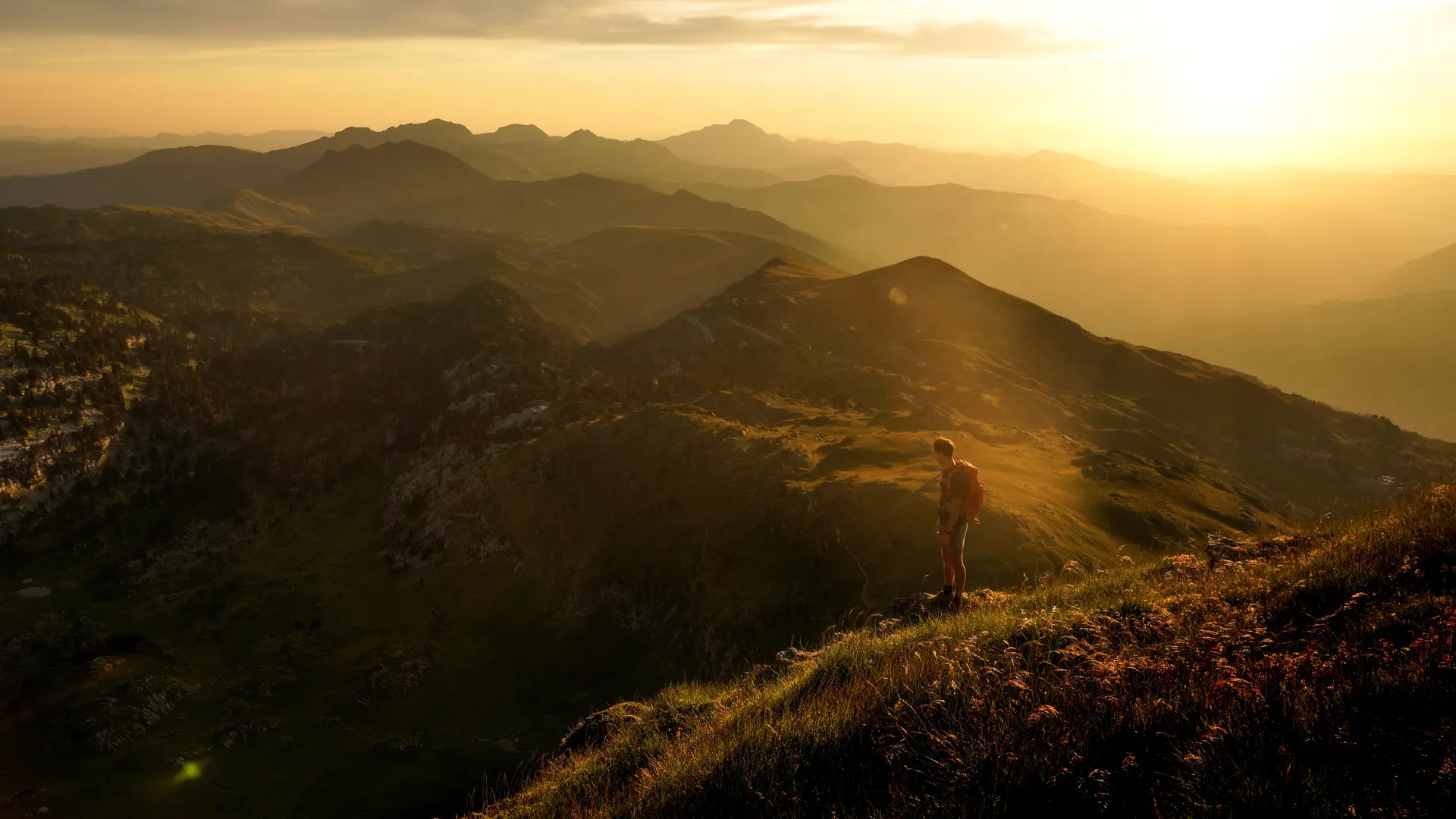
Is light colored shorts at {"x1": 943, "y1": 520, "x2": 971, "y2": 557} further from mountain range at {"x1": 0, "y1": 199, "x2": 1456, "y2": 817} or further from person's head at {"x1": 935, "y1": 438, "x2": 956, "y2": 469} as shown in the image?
mountain range at {"x1": 0, "y1": 199, "x2": 1456, "y2": 817}

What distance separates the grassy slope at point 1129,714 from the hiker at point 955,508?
12.3 ft

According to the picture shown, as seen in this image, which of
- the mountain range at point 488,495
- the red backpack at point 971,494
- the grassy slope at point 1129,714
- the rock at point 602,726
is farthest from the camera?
the mountain range at point 488,495

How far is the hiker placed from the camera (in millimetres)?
13664

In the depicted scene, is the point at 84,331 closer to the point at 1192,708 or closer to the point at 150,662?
the point at 150,662

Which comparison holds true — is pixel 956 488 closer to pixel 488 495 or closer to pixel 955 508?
pixel 955 508

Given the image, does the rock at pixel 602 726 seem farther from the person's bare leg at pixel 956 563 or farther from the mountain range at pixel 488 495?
the person's bare leg at pixel 956 563

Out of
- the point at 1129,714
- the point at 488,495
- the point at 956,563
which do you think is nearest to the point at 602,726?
the point at 956,563

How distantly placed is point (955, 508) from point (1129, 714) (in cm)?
837

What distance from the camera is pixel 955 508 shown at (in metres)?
13.7

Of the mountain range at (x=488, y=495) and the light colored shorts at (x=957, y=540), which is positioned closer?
the light colored shorts at (x=957, y=540)

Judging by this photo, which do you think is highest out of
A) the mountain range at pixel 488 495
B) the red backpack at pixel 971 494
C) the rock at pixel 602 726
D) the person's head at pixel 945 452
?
the person's head at pixel 945 452

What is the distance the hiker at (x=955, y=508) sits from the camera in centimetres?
1366

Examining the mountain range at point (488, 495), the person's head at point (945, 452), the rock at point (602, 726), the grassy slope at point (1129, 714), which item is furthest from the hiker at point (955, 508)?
the rock at point (602, 726)

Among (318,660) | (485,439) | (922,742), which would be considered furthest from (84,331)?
(922,742)
